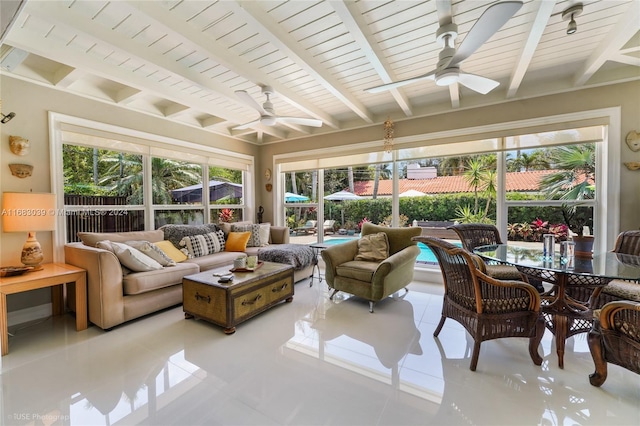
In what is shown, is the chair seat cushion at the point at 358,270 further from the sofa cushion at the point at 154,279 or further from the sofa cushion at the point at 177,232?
the sofa cushion at the point at 177,232

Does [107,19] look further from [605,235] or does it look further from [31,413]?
[605,235]

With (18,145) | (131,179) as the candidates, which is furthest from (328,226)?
(18,145)

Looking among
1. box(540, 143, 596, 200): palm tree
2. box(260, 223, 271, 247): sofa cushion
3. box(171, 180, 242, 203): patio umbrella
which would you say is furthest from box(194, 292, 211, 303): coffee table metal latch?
box(540, 143, 596, 200): palm tree

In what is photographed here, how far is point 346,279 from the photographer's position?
3.28 metres

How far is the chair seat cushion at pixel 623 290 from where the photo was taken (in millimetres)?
2072

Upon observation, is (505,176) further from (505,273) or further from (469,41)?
(469,41)

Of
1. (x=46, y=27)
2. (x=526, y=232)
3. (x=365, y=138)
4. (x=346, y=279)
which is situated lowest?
(x=346, y=279)

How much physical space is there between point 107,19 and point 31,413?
2.74 meters

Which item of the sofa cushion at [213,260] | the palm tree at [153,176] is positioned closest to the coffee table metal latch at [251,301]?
the sofa cushion at [213,260]

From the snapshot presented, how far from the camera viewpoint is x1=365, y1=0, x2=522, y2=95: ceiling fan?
158 centimetres

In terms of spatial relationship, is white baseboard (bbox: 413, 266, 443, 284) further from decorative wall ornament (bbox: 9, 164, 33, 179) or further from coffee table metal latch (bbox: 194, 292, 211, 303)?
decorative wall ornament (bbox: 9, 164, 33, 179)

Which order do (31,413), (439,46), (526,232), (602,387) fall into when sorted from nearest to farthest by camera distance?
(31,413) → (602,387) → (439,46) → (526,232)

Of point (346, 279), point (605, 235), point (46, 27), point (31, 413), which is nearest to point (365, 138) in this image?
point (346, 279)

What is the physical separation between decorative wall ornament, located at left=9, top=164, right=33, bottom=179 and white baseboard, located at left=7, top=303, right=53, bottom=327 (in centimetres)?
139
